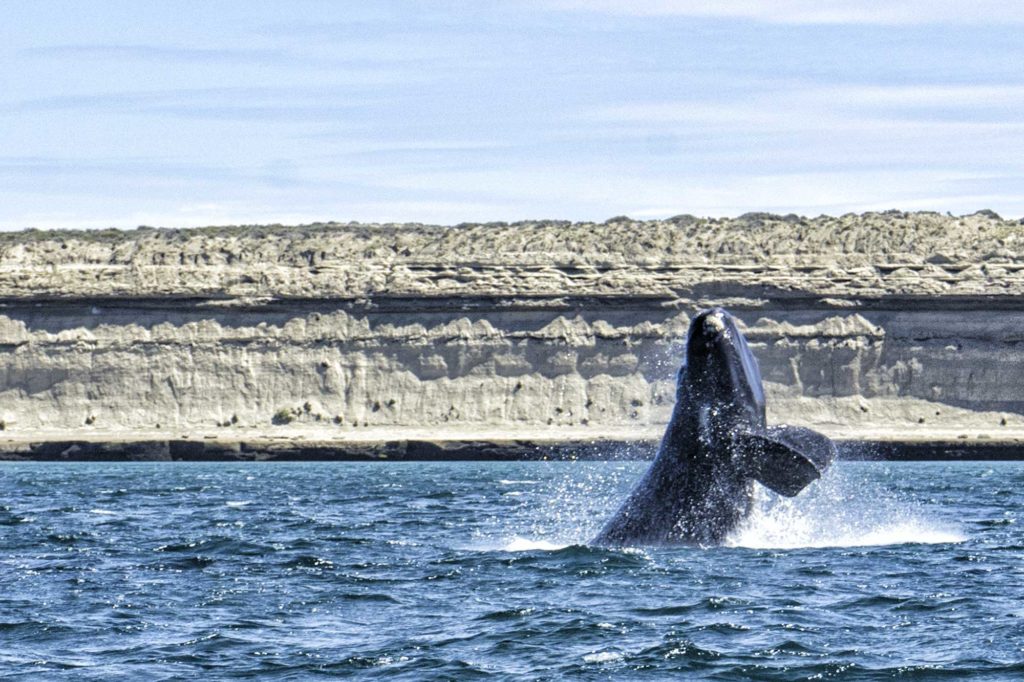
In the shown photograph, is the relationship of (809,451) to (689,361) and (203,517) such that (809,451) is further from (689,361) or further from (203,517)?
(203,517)

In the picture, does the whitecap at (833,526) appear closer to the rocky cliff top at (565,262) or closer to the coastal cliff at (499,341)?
the coastal cliff at (499,341)

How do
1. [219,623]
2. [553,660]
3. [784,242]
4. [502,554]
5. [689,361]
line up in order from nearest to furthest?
[553,660]
[219,623]
[689,361]
[502,554]
[784,242]

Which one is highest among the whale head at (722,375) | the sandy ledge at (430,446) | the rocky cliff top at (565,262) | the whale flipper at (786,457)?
the rocky cliff top at (565,262)

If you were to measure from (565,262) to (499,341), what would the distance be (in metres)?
5.01

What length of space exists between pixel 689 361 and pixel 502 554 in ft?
16.8

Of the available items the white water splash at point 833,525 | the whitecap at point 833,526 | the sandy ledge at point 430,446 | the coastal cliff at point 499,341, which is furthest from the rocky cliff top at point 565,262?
the whitecap at point 833,526

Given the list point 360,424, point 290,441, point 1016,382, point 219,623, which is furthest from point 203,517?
point 1016,382

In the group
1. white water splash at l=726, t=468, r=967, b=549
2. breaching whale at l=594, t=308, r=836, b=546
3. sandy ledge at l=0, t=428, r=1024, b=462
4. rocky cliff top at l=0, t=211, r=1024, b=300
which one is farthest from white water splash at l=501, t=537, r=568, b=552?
rocky cliff top at l=0, t=211, r=1024, b=300

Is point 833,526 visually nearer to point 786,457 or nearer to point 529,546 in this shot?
point 529,546

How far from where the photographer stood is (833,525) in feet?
89.2

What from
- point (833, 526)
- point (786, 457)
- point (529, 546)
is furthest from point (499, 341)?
point (786, 457)

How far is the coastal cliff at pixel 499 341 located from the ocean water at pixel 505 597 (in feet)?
149

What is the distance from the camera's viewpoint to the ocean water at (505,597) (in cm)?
1530

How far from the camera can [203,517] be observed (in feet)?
106
